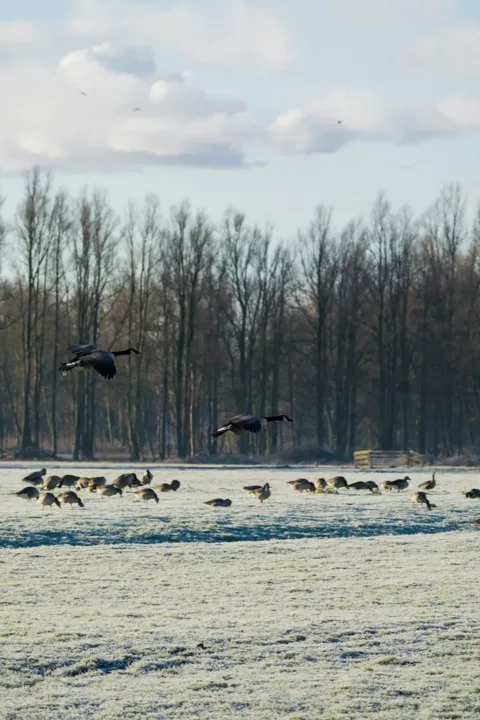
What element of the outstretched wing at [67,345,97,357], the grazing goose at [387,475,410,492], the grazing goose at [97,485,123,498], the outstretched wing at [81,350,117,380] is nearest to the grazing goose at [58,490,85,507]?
the grazing goose at [97,485,123,498]

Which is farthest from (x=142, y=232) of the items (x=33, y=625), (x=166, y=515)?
(x=33, y=625)

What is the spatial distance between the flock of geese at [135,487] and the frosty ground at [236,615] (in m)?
1.15

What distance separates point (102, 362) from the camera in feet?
42.9

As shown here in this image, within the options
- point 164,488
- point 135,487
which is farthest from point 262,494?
A: point 135,487

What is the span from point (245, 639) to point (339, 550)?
1025cm

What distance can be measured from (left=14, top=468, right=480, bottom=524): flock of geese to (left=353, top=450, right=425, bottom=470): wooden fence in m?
22.5

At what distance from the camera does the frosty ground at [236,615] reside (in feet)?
48.9

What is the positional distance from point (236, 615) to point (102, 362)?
8.07 metres

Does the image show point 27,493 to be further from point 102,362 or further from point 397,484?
point 102,362

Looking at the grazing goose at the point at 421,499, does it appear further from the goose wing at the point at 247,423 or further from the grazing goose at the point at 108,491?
the goose wing at the point at 247,423

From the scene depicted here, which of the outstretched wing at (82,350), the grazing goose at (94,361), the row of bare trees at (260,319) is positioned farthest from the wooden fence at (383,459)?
the grazing goose at (94,361)

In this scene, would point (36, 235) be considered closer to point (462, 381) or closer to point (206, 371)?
point (206, 371)

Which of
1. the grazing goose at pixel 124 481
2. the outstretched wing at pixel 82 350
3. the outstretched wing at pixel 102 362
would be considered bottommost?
the grazing goose at pixel 124 481

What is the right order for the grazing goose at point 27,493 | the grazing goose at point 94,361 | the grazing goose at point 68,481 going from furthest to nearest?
the grazing goose at point 68,481, the grazing goose at point 27,493, the grazing goose at point 94,361
